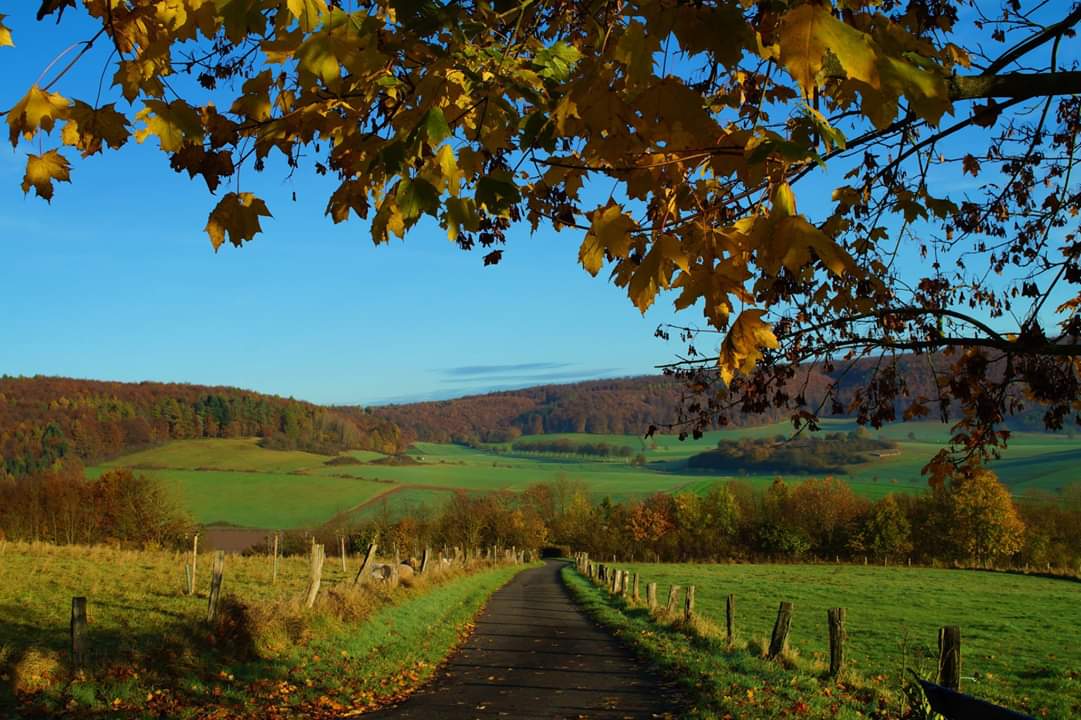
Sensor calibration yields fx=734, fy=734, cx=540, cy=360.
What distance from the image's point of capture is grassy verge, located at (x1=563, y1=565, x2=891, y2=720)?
8.06m

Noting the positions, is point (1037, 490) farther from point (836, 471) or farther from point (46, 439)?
point (46, 439)

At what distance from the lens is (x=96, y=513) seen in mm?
66688

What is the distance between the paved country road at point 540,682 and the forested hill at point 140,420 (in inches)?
3492

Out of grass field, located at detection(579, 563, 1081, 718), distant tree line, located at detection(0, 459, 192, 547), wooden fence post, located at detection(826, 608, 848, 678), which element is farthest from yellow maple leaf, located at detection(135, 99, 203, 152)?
distant tree line, located at detection(0, 459, 192, 547)

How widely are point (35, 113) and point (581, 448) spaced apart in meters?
187

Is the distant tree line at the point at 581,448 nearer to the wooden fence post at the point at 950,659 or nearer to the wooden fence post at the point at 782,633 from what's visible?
the wooden fence post at the point at 782,633

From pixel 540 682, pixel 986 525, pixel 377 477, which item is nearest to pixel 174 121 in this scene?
pixel 540 682

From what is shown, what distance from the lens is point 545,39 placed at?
4.52 m

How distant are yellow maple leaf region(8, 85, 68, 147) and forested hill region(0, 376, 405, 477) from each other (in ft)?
320

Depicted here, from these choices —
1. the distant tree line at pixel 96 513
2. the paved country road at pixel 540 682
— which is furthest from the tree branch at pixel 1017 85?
the distant tree line at pixel 96 513

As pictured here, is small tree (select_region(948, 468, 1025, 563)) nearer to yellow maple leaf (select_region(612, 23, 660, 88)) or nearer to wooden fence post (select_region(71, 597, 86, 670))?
wooden fence post (select_region(71, 597, 86, 670))

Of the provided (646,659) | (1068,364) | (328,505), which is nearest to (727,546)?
(328,505)

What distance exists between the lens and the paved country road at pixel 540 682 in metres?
8.68

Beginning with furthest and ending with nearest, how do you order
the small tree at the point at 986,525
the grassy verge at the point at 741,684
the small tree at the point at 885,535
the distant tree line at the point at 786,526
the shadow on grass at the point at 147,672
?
the small tree at the point at 885,535 → the distant tree line at the point at 786,526 → the small tree at the point at 986,525 → the shadow on grass at the point at 147,672 → the grassy verge at the point at 741,684
